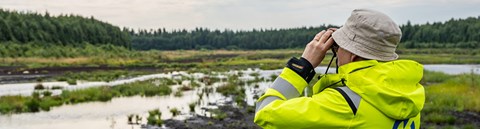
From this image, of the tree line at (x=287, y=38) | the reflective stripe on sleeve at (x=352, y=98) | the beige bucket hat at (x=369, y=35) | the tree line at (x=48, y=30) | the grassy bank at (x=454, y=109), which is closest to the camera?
the reflective stripe on sleeve at (x=352, y=98)

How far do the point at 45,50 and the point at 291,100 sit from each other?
240 ft

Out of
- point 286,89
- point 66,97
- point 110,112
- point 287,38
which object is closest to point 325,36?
point 286,89

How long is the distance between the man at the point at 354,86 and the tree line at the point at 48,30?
72.3 meters

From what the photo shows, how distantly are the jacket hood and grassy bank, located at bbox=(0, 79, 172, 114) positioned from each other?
18.1 m

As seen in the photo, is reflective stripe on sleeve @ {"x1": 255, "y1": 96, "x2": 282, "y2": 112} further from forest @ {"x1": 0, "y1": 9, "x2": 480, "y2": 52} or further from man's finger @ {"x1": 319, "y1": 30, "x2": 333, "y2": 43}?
forest @ {"x1": 0, "y1": 9, "x2": 480, "y2": 52}

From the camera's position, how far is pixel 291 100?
191 centimetres

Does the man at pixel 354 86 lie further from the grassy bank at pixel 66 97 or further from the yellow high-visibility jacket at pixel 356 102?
the grassy bank at pixel 66 97

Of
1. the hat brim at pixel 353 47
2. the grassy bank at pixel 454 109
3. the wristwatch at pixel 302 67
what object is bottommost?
the grassy bank at pixel 454 109

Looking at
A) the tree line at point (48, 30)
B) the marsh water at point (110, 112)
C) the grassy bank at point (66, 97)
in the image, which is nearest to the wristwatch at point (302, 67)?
the marsh water at point (110, 112)

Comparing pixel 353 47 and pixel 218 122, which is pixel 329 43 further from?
pixel 218 122

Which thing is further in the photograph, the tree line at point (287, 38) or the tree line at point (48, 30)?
the tree line at point (287, 38)

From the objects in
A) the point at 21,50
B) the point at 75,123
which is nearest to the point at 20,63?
the point at 21,50

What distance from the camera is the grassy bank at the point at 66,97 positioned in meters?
18.6

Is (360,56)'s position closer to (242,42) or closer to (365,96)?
(365,96)
